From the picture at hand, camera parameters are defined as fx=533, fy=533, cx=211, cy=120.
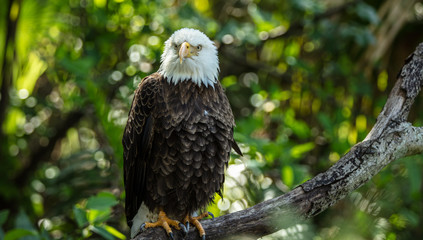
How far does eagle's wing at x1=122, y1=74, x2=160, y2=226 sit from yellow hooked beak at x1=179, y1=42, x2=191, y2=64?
0.29 metres

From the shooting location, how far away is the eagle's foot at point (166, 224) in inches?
144

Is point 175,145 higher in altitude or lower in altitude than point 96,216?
higher

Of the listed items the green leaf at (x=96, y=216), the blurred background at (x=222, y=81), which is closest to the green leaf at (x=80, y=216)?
the green leaf at (x=96, y=216)

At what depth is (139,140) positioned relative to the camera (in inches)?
147

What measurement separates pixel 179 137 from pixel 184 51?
1.91 ft

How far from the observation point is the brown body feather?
360 cm

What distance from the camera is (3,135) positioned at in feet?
19.6

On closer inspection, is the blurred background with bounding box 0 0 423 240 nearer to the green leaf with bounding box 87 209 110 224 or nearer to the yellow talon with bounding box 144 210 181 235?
the green leaf with bounding box 87 209 110 224

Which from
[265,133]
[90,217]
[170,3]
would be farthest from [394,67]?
[90,217]

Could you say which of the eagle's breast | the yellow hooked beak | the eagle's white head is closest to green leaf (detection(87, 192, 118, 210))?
the eagle's breast

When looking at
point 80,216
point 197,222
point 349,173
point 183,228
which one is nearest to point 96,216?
point 80,216

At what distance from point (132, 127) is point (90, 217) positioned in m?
0.77

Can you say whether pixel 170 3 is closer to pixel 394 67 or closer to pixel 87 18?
pixel 87 18

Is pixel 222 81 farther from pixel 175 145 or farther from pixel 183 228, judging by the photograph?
pixel 183 228
